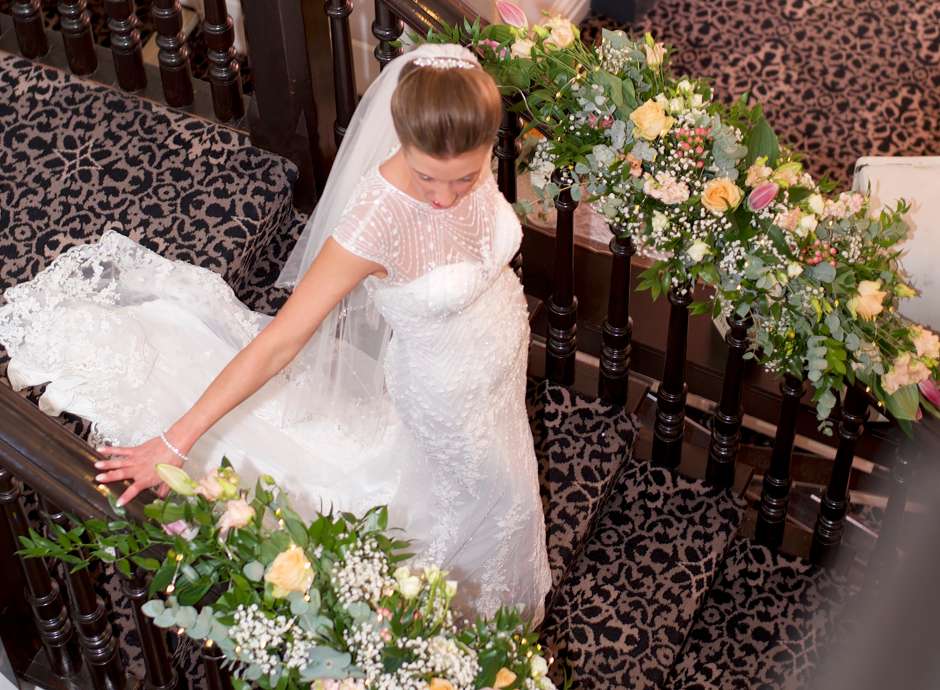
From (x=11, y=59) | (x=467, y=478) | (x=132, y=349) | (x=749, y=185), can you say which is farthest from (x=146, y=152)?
(x=749, y=185)

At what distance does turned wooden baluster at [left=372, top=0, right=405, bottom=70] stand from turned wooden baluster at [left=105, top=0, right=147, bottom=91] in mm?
797

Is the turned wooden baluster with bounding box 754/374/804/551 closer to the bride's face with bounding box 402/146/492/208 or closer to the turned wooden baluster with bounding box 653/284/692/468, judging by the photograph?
the turned wooden baluster with bounding box 653/284/692/468

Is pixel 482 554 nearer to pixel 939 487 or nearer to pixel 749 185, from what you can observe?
pixel 749 185

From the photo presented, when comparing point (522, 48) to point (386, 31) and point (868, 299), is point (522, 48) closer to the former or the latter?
point (386, 31)

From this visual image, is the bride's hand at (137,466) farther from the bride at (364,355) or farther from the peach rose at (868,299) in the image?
the peach rose at (868,299)

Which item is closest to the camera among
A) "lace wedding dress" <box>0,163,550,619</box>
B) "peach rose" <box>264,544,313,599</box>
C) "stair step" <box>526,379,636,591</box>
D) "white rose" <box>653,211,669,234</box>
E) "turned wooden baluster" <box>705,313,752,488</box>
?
"peach rose" <box>264,544,313,599</box>

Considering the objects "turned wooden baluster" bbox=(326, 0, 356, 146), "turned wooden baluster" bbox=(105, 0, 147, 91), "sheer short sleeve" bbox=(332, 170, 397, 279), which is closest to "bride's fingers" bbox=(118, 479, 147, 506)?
"sheer short sleeve" bbox=(332, 170, 397, 279)

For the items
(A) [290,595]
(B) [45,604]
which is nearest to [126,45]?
(B) [45,604]

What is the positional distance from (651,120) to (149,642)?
1659mm

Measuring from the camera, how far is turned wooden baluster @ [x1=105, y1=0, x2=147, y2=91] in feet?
12.7

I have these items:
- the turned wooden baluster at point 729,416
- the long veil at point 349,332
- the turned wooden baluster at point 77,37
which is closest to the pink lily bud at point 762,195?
the turned wooden baluster at point 729,416

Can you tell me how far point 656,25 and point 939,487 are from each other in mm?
5468

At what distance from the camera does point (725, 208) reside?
10.3ft

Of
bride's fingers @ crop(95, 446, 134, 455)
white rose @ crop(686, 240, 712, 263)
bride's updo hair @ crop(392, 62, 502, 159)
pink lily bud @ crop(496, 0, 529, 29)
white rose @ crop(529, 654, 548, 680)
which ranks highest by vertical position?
bride's updo hair @ crop(392, 62, 502, 159)
